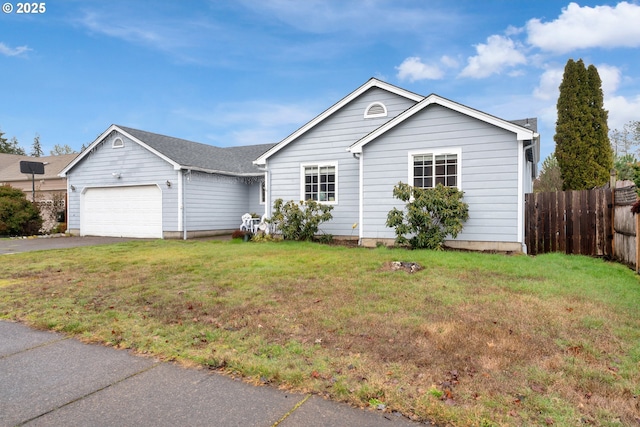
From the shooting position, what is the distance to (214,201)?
18281 mm

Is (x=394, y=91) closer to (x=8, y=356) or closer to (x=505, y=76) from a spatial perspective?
(x=505, y=76)

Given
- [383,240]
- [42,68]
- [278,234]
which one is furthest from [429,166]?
[42,68]

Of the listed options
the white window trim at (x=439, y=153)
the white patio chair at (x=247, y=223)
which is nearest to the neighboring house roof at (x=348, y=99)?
the white window trim at (x=439, y=153)

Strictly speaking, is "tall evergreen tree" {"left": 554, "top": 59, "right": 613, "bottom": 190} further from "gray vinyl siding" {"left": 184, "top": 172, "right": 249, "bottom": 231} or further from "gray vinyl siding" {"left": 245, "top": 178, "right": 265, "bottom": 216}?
"gray vinyl siding" {"left": 184, "top": 172, "right": 249, "bottom": 231}

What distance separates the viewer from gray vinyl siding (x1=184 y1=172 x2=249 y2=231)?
1705cm

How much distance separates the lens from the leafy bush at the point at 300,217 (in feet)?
43.4

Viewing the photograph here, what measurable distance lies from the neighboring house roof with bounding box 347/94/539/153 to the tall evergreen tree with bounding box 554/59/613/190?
9.61 m

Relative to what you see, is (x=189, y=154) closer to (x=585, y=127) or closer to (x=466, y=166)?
(x=466, y=166)

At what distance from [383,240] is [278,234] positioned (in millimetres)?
4429

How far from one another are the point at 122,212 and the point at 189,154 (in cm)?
422

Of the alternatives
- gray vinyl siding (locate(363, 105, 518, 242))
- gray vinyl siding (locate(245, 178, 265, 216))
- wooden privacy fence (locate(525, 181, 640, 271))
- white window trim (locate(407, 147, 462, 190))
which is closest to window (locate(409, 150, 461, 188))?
white window trim (locate(407, 147, 462, 190))

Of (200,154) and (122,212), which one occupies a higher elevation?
(200,154)

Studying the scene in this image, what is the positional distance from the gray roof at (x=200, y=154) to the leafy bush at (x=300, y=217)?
18.5 ft

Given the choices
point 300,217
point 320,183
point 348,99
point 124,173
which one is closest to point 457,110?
point 348,99
